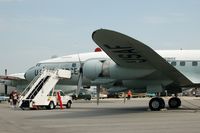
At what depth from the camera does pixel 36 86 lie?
28.5m

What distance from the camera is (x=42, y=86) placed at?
93.4 ft

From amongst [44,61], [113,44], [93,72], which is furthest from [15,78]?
[113,44]

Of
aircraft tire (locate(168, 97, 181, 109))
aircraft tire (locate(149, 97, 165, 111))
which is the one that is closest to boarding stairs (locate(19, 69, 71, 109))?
aircraft tire (locate(149, 97, 165, 111))

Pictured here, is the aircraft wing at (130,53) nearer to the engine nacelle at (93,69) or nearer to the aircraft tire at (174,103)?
the engine nacelle at (93,69)

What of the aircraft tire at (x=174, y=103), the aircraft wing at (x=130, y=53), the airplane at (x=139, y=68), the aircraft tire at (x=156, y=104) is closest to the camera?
the aircraft wing at (x=130, y=53)

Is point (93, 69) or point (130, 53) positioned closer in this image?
point (130, 53)

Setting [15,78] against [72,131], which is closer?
[72,131]

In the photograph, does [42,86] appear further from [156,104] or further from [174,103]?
[174,103]

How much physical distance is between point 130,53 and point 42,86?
1020cm

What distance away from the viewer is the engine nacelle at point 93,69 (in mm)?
23203

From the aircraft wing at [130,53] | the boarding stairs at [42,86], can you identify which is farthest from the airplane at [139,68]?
the boarding stairs at [42,86]

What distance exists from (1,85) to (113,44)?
199 feet

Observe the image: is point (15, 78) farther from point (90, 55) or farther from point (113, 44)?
point (113, 44)

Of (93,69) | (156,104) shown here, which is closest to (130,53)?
(93,69)
